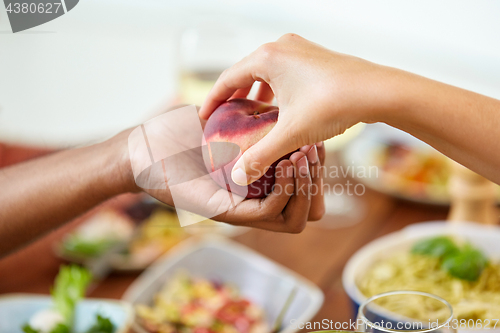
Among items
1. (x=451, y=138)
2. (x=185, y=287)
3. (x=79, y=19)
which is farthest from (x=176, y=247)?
(x=79, y=19)

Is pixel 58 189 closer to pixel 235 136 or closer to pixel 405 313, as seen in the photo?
pixel 235 136

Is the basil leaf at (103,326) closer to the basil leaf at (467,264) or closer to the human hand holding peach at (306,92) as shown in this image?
the human hand holding peach at (306,92)

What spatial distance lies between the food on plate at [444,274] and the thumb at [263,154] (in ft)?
1.44

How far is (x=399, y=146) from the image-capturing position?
154 cm

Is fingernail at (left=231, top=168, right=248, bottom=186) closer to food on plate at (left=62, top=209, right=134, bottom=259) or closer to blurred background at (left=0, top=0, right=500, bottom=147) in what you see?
food on plate at (left=62, top=209, right=134, bottom=259)

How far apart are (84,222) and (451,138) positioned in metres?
1.02

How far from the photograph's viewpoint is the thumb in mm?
494

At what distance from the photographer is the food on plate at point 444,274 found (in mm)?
794

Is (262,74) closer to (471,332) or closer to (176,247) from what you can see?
(471,332)

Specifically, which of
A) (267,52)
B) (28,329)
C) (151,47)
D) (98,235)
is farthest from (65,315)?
(151,47)

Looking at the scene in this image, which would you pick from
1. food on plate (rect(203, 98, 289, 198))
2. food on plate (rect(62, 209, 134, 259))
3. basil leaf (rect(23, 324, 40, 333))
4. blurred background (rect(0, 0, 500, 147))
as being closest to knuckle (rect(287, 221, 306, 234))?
food on plate (rect(203, 98, 289, 198))

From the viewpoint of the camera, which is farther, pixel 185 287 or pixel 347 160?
pixel 347 160

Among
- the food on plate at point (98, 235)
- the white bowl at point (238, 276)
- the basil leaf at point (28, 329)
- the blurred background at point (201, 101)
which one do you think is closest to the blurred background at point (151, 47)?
the blurred background at point (201, 101)

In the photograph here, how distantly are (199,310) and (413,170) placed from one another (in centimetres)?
81
